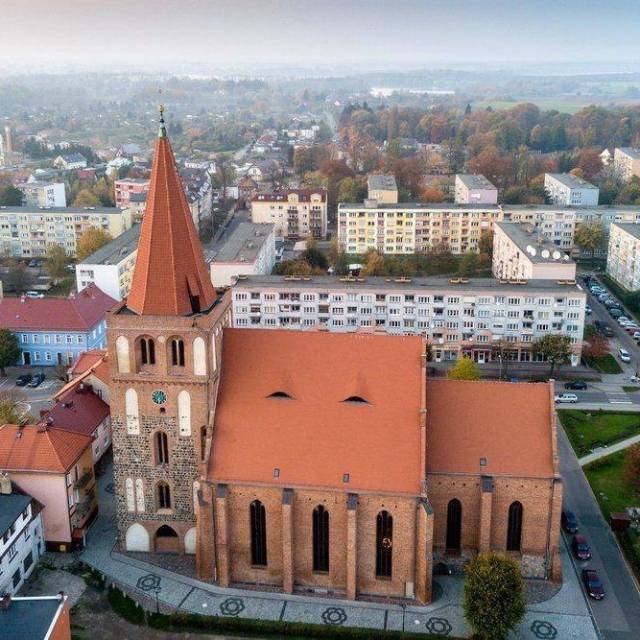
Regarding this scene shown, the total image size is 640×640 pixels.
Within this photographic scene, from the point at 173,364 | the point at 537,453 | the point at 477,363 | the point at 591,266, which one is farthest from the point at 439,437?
the point at 591,266

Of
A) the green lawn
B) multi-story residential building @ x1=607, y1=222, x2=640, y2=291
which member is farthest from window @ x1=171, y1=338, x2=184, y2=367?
multi-story residential building @ x1=607, y1=222, x2=640, y2=291

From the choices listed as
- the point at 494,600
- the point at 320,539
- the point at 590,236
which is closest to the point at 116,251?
the point at 320,539

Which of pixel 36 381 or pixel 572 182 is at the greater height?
pixel 572 182

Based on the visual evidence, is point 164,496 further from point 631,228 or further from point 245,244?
point 631,228

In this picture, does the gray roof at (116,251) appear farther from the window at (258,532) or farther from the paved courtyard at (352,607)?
the window at (258,532)

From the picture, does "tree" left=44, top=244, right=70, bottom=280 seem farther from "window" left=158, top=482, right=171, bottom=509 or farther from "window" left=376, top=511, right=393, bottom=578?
"window" left=376, top=511, right=393, bottom=578

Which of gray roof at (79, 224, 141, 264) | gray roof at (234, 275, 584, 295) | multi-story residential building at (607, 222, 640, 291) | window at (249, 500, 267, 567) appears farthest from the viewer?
multi-story residential building at (607, 222, 640, 291)

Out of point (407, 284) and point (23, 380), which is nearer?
point (23, 380)
